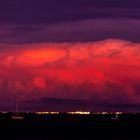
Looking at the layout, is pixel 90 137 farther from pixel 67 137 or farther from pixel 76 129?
pixel 76 129

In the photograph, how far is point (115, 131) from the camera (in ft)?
629

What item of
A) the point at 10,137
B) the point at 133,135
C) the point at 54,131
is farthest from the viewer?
the point at 54,131

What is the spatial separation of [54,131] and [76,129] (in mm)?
9434

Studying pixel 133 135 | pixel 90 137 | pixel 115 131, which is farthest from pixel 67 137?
pixel 115 131

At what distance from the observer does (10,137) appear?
16088cm

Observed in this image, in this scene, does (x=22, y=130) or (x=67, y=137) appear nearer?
(x=67, y=137)

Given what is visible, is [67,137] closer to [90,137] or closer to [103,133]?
[90,137]

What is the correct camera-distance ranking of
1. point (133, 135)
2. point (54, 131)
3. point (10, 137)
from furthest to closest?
point (54, 131) < point (133, 135) < point (10, 137)

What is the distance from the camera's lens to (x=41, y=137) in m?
164

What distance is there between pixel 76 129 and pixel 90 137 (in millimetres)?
31980

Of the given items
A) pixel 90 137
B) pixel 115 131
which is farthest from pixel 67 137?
pixel 115 131

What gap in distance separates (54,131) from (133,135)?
70.2 ft

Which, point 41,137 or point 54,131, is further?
point 54,131

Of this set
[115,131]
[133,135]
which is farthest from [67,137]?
[115,131]
